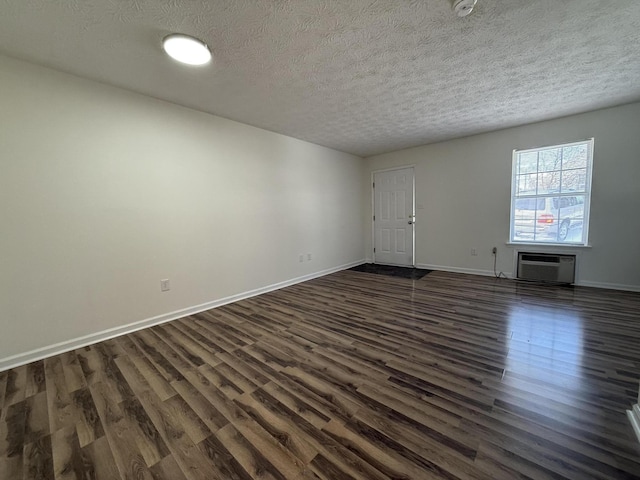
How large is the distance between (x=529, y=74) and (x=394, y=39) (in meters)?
1.60

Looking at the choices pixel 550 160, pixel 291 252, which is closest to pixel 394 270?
pixel 291 252

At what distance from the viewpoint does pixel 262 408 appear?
5.17 feet

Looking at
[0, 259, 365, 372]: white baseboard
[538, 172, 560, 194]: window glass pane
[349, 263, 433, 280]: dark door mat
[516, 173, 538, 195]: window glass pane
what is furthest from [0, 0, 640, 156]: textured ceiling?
[349, 263, 433, 280]: dark door mat

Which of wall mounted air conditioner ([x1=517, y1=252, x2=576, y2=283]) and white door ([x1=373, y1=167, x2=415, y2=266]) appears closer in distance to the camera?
wall mounted air conditioner ([x1=517, y1=252, x2=576, y2=283])

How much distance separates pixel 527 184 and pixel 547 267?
1372mm

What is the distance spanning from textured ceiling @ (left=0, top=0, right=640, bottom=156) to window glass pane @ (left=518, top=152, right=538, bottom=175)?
0.96 metres

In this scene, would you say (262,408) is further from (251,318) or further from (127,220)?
(127,220)

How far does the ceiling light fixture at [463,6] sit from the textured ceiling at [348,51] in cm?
5

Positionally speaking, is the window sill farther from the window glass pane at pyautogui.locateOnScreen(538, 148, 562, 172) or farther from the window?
the window glass pane at pyautogui.locateOnScreen(538, 148, 562, 172)

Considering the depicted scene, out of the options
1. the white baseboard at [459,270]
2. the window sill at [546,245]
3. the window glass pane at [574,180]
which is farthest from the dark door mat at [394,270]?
the window glass pane at [574,180]

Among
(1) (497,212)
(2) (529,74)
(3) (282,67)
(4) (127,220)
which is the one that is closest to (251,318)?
(4) (127,220)

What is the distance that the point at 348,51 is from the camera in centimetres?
205

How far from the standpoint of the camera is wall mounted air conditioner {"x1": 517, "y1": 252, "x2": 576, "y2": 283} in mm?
3844

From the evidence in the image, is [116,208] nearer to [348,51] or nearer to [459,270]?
[348,51]
